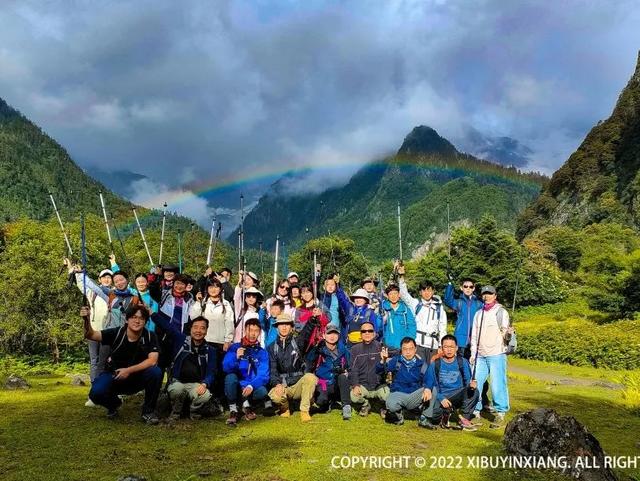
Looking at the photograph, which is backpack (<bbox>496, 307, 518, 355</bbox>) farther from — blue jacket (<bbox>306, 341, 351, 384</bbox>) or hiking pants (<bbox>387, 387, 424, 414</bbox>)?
blue jacket (<bbox>306, 341, 351, 384</bbox>)

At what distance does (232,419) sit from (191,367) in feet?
3.47

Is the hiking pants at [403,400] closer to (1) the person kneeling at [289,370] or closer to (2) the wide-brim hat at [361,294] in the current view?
(1) the person kneeling at [289,370]

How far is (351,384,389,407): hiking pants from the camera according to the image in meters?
8.70

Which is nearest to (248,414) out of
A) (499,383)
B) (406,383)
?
(406,383)

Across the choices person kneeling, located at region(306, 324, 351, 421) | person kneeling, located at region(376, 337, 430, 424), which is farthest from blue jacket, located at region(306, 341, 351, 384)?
person kneeling, located at region(376, 337, 430, 424)

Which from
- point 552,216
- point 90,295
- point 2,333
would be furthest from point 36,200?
point 90,295

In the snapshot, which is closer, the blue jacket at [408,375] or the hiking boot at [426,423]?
the hiking boot at [426,423]

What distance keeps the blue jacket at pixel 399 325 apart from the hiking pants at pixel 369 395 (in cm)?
121

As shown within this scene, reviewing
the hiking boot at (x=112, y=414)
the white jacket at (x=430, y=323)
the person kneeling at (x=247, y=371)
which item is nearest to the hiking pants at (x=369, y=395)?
the white jacket at (x=430, y=323)

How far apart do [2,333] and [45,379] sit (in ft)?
24.1

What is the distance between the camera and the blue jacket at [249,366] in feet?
27.5

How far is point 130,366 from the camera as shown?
25.1 feet

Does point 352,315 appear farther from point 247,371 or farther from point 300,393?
point 247,371

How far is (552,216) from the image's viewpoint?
3305 inches
